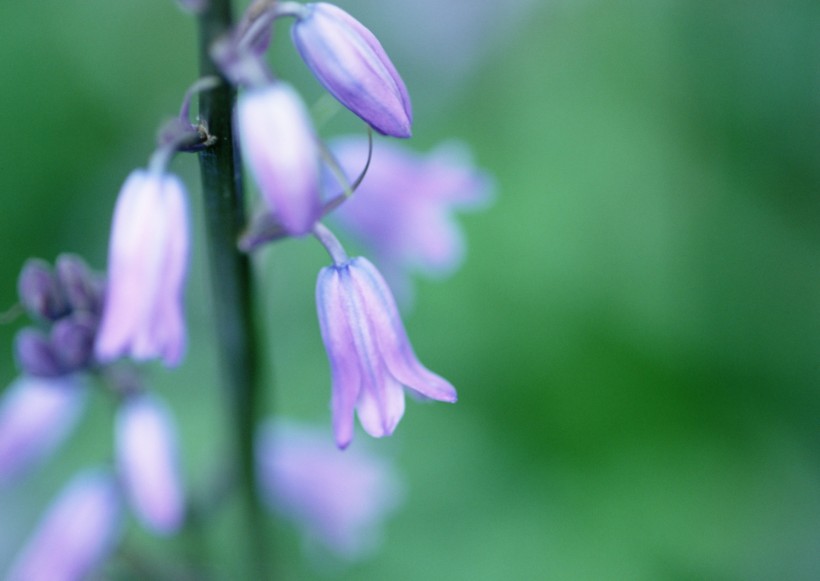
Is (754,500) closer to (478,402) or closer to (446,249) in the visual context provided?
(478,402)

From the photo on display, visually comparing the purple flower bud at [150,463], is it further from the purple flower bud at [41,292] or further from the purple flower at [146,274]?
the purple flower at [146,274]

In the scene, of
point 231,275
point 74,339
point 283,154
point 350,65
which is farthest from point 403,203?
point 283,154

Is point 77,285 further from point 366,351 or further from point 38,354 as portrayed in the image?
point 366,351

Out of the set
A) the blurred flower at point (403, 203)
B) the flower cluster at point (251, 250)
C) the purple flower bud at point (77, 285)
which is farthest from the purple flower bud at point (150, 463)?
the blurred flower at point (403, 203)

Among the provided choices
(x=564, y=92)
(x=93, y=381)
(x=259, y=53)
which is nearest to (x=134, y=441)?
(x=93, y=381)

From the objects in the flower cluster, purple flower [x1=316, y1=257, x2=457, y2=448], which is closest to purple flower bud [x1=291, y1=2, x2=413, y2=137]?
the flower cluster
